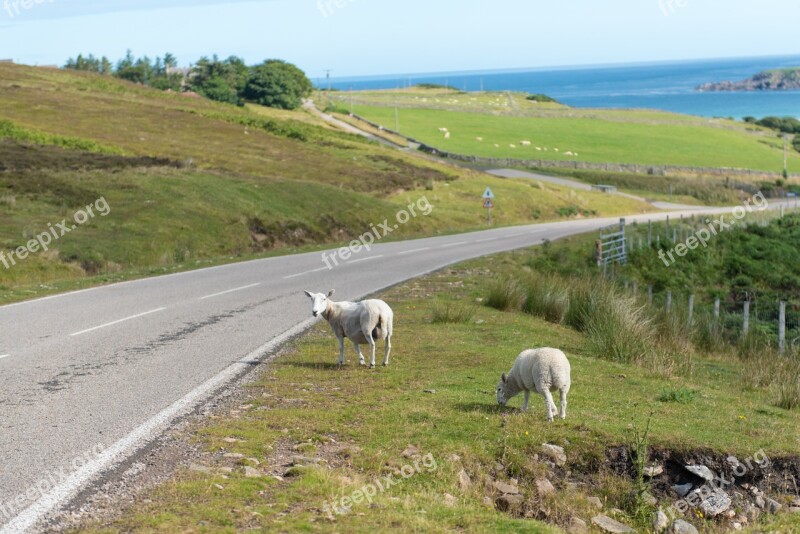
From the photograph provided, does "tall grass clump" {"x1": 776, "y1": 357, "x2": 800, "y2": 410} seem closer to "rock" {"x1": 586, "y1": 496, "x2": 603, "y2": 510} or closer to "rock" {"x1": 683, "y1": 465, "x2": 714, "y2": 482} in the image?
"rock" {"x1": 683, "y1": 465, "x2": 714, "y2": 482}

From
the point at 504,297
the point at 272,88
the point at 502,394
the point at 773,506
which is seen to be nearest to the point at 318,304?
the point at 502,394

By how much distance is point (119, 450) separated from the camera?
30.3 ft

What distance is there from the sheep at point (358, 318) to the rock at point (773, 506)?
5.64 m

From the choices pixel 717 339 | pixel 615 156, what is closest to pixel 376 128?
pixel 615 156

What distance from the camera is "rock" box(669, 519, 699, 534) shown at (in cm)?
933

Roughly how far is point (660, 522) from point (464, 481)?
2.05m

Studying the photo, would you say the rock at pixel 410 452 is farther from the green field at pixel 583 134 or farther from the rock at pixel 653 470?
the green field at pixel 583 134

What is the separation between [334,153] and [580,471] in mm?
68846

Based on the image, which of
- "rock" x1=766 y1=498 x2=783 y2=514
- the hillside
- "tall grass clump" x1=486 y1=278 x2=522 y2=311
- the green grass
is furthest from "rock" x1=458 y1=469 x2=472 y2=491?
the hillside

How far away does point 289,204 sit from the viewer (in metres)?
46.4

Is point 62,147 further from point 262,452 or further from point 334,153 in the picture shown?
point 262,452

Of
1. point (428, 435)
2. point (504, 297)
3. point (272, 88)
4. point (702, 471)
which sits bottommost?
point (504, 297)

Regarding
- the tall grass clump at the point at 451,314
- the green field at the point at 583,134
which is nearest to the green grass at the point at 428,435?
the tall grass clump at the point at 451,314

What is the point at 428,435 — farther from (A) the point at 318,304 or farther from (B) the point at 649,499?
(A) the point at 318,304
